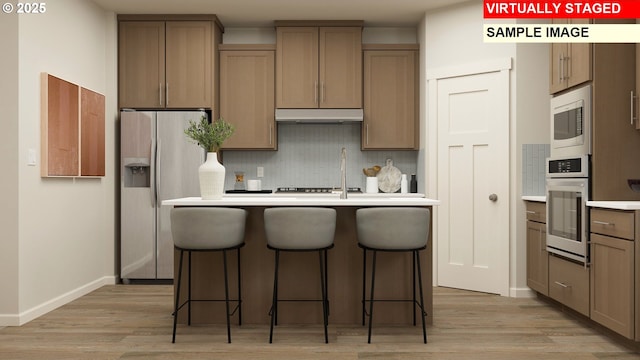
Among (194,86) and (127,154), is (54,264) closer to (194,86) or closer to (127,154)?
(127,154)

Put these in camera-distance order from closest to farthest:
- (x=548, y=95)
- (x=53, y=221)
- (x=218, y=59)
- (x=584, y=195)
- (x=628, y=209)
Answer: (x=628, y=209), (x=584, y=195), (x=53, y=221), (x=548, y=95), (x=218, y=59)

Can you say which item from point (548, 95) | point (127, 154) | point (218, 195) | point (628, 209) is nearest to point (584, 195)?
point (628, 209)

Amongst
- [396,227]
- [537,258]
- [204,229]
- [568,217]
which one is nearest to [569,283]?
[568,217]

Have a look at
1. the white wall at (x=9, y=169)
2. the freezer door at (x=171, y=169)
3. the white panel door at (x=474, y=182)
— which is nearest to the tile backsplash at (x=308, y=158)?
the freezer door at (x=171, y=169)

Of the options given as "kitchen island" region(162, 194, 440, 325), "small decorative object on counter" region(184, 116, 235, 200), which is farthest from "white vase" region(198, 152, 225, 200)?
"kitchen island" region(162, 194, 440, 325)

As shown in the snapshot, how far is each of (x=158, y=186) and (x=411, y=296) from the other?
113 inches

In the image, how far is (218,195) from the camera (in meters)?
3.78

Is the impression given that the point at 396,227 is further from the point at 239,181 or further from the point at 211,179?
the point at 239,181

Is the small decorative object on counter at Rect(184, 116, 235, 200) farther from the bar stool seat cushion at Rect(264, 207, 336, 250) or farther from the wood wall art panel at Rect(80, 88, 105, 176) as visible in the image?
the wood wall art panel at Rect(80, 88, 105, 176)

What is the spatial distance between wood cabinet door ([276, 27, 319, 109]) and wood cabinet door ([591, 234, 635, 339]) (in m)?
3.18

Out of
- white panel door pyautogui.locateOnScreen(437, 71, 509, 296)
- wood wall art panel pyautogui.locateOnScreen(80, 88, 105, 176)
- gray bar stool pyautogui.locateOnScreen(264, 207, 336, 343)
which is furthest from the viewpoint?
white panel door pyautogui.locateOnScreen(437, 71, 509, 296)

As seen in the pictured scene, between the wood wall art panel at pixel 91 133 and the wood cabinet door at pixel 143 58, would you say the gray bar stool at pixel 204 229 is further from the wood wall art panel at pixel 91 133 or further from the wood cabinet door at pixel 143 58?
the wood cabinet door at pixel 143 58

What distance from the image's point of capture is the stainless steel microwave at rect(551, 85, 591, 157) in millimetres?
3742

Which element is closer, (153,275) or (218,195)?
(218,195)
